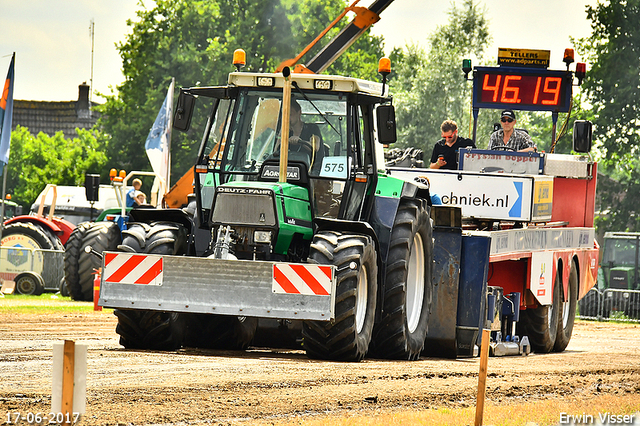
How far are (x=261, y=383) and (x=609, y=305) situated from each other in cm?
1889

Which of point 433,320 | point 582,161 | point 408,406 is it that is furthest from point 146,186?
point 408,406

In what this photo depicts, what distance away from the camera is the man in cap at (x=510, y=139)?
15.2 meters

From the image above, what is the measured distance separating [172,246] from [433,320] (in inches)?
131

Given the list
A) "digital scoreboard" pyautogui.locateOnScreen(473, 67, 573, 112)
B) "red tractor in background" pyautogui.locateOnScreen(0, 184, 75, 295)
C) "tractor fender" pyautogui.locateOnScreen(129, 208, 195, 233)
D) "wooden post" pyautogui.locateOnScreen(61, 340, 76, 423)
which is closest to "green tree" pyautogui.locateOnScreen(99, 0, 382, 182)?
"red tractor in background" pyautogui.locateOnScreen(0, 184, 75, 295)

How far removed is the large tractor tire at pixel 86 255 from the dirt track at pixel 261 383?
7.88 meters

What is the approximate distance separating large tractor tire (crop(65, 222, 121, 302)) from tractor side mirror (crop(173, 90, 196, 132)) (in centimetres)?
987

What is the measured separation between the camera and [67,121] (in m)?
66.8

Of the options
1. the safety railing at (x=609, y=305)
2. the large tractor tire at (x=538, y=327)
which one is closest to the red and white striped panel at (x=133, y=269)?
the large tractor tire at (x=538, y=327)

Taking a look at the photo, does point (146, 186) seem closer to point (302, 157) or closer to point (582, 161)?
point (582, 161)

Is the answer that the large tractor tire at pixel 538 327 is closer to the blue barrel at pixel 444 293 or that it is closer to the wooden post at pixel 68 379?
the blue barrel at pixel 444 293

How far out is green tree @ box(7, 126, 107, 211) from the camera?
5427 centimetres

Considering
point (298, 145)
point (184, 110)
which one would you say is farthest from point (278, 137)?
point (184, 110)

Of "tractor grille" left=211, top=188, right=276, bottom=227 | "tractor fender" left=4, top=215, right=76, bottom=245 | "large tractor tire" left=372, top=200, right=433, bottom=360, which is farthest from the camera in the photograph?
"tractor fender" left=4, top=215, right=76, bottom=245

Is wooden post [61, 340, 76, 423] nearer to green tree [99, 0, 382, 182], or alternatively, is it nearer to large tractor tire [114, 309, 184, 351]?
large tractor tire [114, 309, 184, 351]
